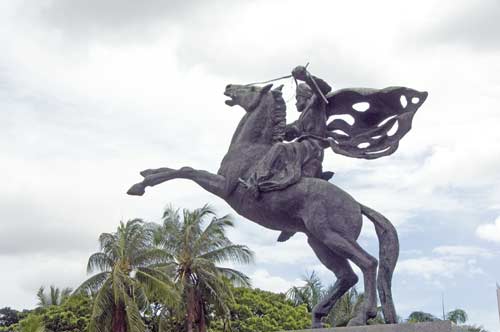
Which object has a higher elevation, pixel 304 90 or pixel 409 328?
pixel 304 90

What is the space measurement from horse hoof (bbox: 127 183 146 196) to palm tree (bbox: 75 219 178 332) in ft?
45.9

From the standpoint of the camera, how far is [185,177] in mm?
8852

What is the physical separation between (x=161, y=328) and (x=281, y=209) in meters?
18.0

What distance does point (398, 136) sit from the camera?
30.1ft

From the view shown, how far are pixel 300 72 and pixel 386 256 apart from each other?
2.31 meters

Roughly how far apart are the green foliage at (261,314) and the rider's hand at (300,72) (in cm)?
1875

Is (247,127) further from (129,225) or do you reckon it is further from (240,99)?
(129,225)

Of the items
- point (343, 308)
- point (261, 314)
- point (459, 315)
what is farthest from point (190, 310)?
point (459, 315)

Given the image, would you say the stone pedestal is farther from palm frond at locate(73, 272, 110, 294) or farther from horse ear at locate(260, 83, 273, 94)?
palm frond at locate(73, 272, 110, 294)

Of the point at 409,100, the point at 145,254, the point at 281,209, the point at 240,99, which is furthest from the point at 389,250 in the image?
the point at 145,254

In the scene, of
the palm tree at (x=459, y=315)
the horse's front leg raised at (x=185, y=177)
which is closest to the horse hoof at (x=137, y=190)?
the horse's front leg raised at (x=185, y=177)

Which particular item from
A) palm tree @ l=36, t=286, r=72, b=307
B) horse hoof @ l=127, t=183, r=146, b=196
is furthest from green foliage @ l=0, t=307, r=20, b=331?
horse hoof @ l=127, t=183, r=146, b=196

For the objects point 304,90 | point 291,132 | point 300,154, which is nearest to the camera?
point 300,154

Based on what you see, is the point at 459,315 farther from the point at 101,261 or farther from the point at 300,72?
the point at 300,72
